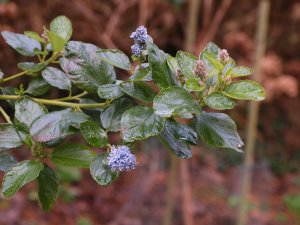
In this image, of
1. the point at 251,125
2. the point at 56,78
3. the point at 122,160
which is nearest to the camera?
the point at 122,160

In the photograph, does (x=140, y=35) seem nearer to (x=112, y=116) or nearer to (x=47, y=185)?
(x=112, y=116)

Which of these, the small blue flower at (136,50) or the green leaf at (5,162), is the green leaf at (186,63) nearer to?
the small blue flower at (136,50)

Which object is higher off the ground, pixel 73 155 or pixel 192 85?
pixel 192 85

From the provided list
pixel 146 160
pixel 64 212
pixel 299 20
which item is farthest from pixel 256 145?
pixel 64 212

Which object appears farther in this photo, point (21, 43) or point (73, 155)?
point (21, 43)

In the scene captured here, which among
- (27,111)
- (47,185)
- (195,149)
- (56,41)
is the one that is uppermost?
(56,41)

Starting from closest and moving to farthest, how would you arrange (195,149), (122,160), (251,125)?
1. (122,160)
2. (251,125)
3. (195,149)

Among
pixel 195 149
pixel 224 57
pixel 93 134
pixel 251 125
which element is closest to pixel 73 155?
pixel 93 134

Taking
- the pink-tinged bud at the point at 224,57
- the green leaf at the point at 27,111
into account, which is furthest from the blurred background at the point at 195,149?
the pink-tinged bud at the point at 224,57
